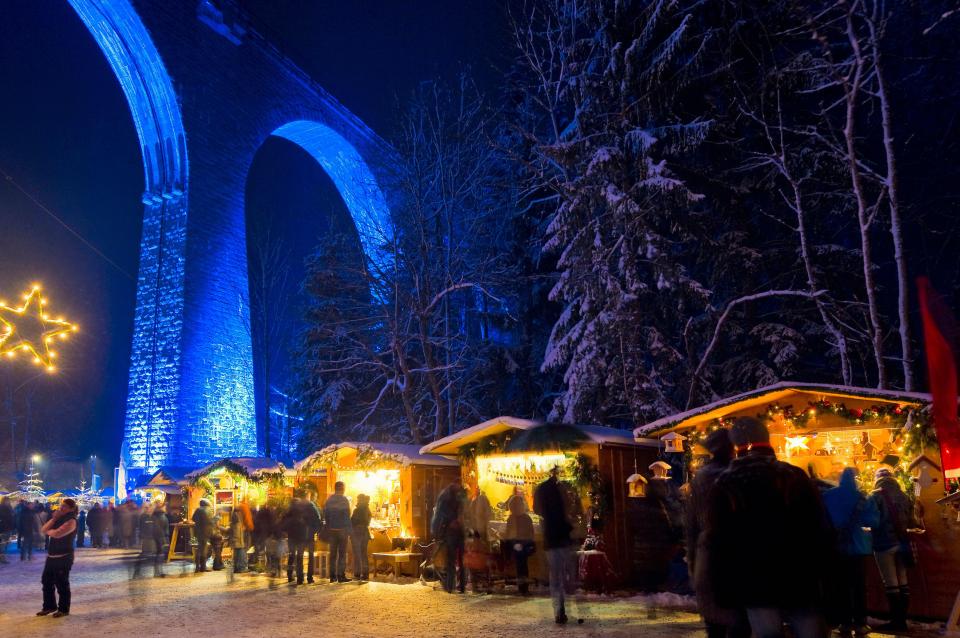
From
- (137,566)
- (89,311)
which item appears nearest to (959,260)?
(137,566)

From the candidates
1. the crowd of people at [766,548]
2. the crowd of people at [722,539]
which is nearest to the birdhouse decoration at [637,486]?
the crowd of people at [722,539]

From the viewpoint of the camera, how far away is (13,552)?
2097cm

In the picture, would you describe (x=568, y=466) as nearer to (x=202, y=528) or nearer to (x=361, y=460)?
(x=361, y=460)

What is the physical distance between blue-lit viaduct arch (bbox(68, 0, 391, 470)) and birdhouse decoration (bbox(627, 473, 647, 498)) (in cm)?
1233

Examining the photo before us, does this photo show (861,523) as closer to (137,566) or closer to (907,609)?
(907,609)

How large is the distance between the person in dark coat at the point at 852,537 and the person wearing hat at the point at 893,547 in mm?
114

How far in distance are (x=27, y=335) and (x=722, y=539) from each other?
1146 cm

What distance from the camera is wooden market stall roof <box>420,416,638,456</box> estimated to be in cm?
1027

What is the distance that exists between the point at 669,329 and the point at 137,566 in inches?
487

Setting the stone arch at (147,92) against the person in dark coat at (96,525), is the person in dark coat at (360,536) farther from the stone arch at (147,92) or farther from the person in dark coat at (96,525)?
the person in dark coat at (96,525)

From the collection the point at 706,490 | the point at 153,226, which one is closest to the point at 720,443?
the point at 706,490

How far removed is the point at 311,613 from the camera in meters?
8.27

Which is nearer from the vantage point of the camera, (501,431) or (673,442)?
(673,442)

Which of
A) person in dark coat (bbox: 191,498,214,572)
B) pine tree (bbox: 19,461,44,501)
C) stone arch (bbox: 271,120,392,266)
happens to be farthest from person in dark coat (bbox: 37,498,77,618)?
pine tree (bbox: 19,461,44,501)
